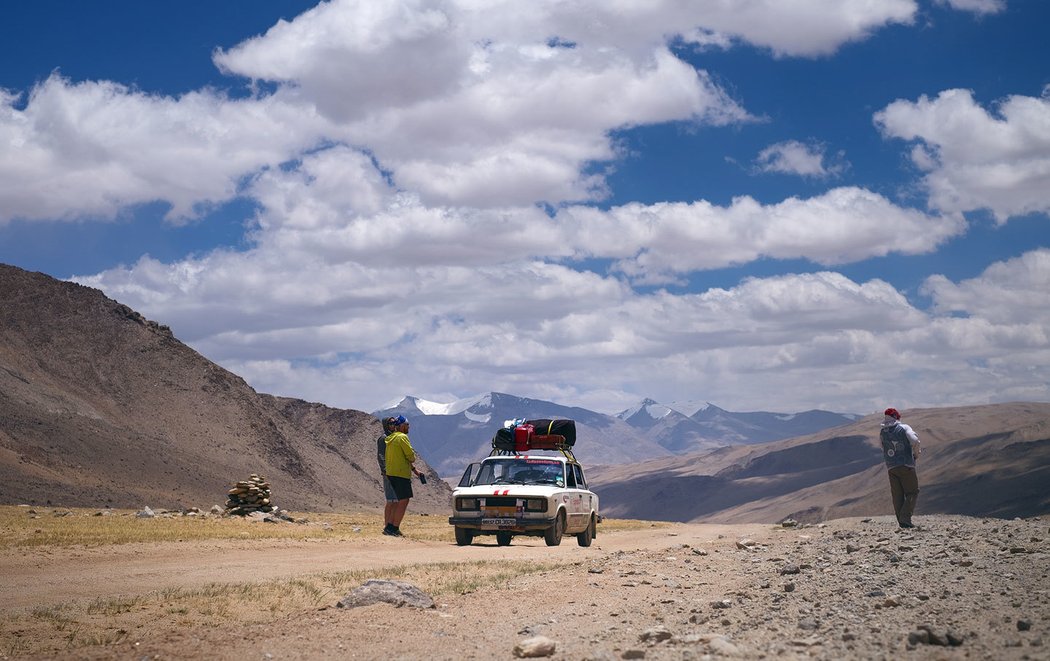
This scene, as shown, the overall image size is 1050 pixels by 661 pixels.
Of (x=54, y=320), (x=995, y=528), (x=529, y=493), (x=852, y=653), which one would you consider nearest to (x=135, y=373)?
(x=54, y=320)

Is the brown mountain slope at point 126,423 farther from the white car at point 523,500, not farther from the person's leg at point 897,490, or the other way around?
the person's leg at point 897,490

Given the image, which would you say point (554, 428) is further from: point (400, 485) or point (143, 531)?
point (143, 531)

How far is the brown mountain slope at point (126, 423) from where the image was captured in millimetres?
66375

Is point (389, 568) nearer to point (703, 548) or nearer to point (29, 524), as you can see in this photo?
point (703, 548)

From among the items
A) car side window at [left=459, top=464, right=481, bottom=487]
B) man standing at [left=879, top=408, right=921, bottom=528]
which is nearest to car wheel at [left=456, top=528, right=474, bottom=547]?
car side window at [left=459, top=464, right=481, bottom=487]

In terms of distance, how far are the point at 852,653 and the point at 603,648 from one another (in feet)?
6.36

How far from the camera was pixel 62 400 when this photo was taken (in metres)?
77.1

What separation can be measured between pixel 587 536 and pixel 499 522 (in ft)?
9.19

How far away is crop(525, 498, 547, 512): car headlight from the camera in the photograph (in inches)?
769

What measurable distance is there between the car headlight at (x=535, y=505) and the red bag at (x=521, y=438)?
3.29 m

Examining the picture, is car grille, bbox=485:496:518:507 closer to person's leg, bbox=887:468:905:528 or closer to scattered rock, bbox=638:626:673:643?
person's leg, bbox=887:468:905:528

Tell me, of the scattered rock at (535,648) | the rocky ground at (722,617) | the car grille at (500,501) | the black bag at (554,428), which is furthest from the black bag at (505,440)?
the scattered rock at (535,648)

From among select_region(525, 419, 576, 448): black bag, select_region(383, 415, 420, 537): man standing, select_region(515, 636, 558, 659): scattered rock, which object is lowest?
select_region(515, 636, 558, 659): scattered rock

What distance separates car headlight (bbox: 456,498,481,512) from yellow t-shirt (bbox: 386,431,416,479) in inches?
48.6
